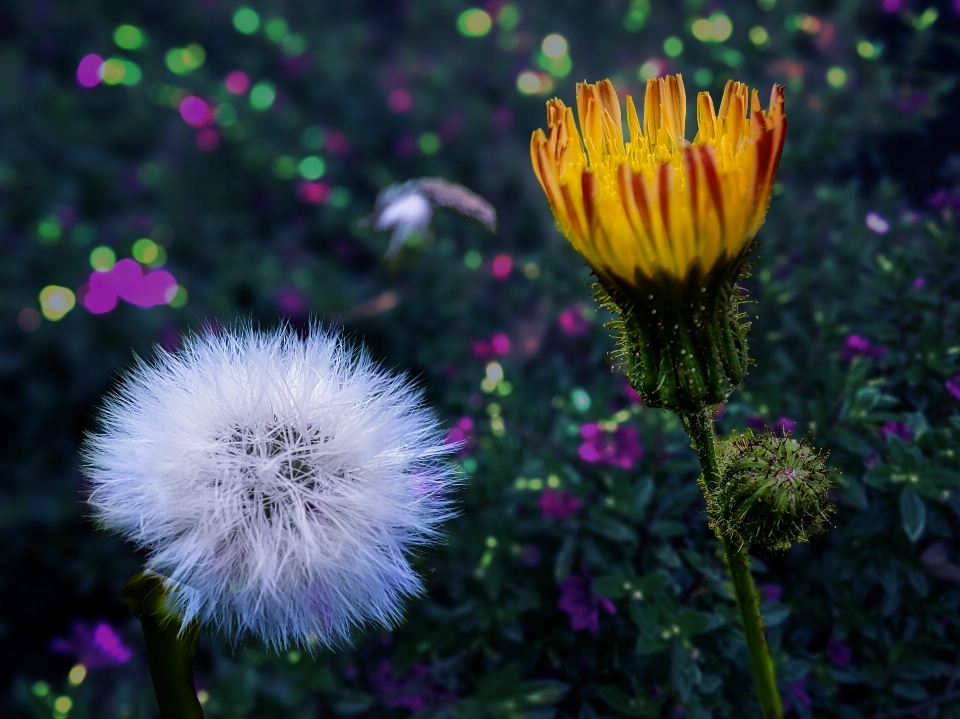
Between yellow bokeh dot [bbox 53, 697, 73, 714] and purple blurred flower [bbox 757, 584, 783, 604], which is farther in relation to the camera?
yellow bokeh dot [bbox 53, 697, 73, 714]

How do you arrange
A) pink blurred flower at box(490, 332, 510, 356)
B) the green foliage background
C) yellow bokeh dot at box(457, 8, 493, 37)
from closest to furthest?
the green foliage background
pink blurred flower at box(490, 332, 510, 356)
yellow bokeh dot at box(457, 8, 493, 37)

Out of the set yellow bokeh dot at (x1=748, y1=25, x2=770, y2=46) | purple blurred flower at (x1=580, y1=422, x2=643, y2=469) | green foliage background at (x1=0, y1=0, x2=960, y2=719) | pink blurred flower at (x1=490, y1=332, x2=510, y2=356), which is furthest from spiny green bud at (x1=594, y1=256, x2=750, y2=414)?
yellow bokeh dot at (x1=748, y1=25, x2=770, y2=46)

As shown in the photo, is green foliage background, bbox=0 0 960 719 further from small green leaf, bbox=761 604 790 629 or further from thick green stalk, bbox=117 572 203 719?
thick green stalk, bbox=117 572 203 719

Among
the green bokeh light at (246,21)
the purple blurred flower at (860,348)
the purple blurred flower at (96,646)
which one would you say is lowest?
the purple blurred flower at (96,646)

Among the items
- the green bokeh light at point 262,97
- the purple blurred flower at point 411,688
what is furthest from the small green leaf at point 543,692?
the green bokeh light at point 262,97

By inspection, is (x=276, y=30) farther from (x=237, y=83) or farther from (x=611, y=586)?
(x=611, y=586)

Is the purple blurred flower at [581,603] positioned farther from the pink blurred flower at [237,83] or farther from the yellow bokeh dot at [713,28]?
the pink blurred flower at [237,83]
